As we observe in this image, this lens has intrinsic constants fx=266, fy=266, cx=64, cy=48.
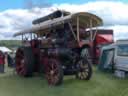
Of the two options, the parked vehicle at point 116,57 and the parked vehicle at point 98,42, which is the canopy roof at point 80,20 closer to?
the parked vehicle at point 116,57

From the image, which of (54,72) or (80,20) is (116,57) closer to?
(80,20)

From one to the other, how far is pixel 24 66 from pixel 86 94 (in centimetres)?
454

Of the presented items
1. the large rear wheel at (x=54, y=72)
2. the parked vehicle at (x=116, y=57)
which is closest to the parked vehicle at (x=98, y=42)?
the parked vehicle at (x=116, y=57)

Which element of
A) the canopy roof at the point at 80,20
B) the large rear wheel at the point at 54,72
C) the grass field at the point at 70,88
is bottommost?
the grass field at the point at 70,88

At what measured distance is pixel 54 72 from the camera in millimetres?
9586

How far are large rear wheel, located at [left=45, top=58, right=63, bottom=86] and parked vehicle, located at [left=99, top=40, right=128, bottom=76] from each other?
3237mm

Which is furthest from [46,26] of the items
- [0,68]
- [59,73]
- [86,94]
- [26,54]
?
[0,68]

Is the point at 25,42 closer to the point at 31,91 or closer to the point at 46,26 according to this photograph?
the point at 46,26

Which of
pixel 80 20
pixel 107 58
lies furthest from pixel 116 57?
pixel 80 20

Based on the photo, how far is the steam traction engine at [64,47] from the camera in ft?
31.6

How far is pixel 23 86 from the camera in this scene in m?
9.74

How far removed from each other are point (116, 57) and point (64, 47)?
328 cm

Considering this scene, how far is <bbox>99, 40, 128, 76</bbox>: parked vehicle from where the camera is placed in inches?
451

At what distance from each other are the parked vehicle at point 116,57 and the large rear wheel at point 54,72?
3237mm
